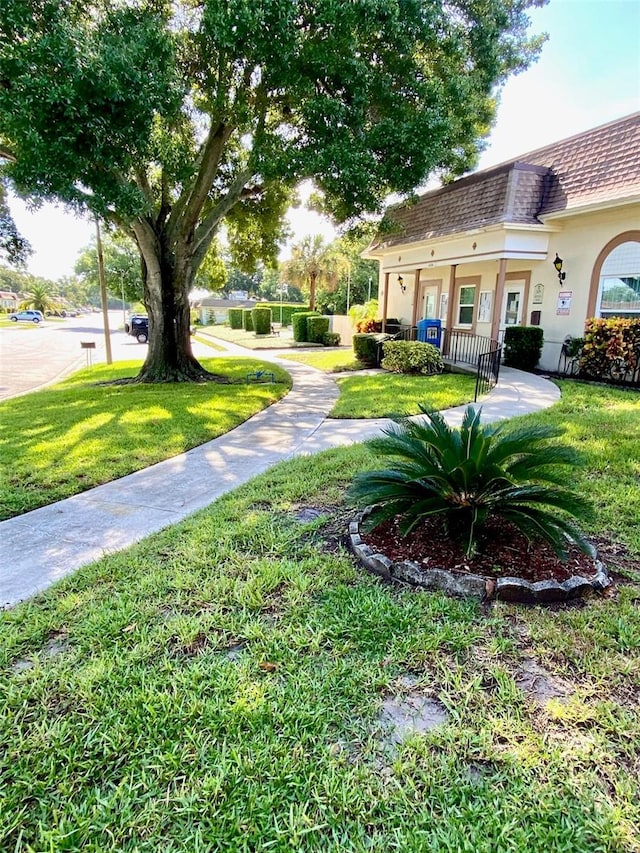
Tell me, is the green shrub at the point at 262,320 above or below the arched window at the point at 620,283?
below

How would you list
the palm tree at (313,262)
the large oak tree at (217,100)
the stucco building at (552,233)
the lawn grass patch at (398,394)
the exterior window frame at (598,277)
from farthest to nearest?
1. the palm tree at (313,262)
2. the exterior window frame at (598,277)
3. the stucco building at (552,233)
4. the lawn grass patch at (398,394)
5. the large oak tree at (217,100)

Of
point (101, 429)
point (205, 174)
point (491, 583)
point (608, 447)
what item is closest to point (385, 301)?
point (205, 174)

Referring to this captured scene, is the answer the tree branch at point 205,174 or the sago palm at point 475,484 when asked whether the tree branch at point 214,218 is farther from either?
the sago palm at point 475,484

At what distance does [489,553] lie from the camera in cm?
328

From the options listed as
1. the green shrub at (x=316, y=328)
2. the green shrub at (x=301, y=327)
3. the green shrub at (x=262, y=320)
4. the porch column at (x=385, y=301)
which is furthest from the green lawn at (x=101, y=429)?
the green shrub at (x=262, y=320)

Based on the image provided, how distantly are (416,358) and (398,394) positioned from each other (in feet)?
9.95

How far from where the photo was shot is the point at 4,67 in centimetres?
682

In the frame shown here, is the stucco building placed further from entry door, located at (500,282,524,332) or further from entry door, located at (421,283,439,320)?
entry door, located at (421,283,439,320)

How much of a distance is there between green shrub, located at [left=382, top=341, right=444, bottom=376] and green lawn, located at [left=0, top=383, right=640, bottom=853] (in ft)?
31.6

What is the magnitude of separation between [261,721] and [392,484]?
176 cm

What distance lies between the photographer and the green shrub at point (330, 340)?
24.2 m

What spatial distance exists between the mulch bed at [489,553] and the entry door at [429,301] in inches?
589

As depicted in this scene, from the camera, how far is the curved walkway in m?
3.68

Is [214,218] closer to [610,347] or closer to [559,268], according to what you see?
[559,268]
